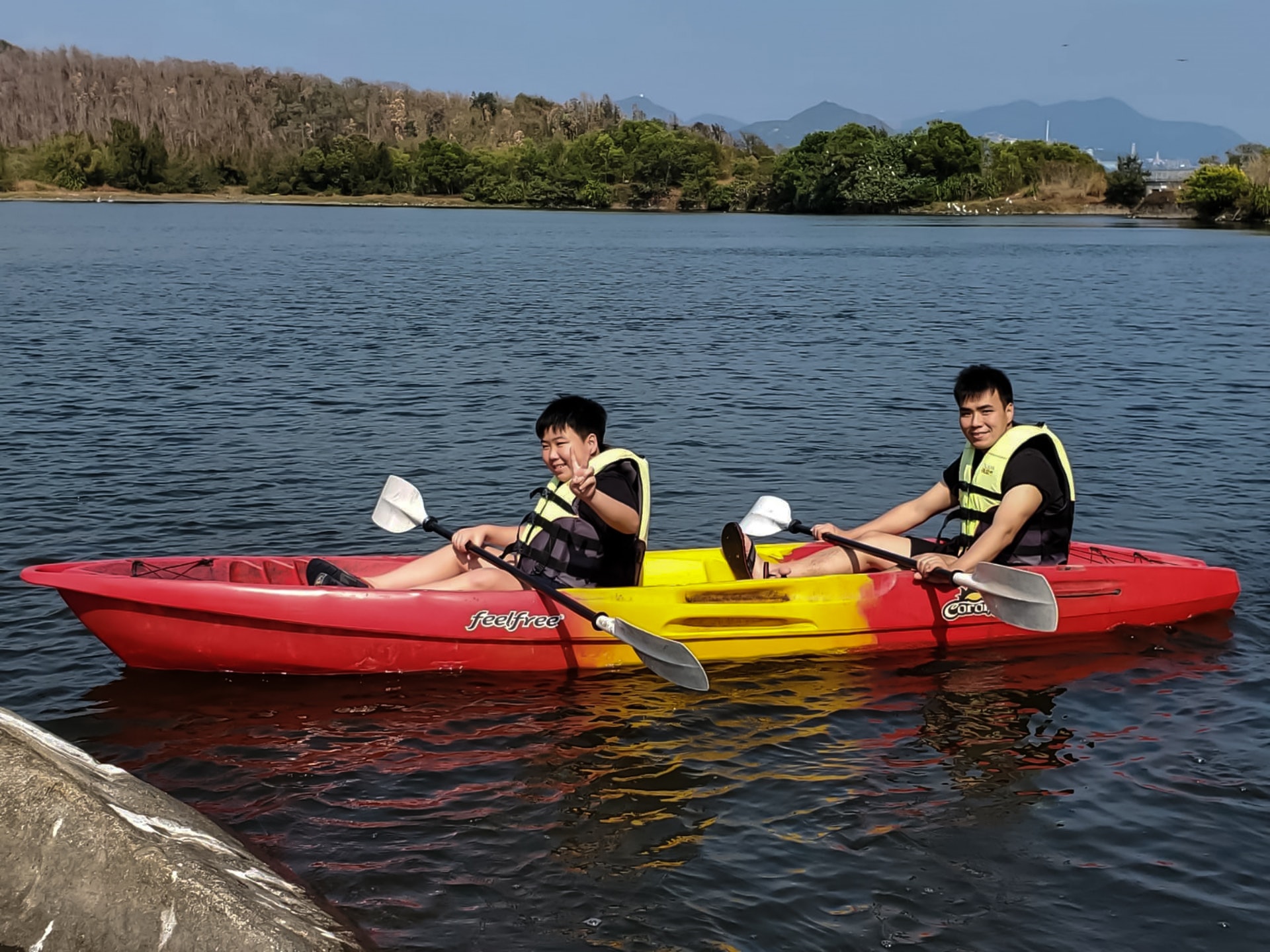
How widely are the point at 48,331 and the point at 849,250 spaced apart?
35073mm

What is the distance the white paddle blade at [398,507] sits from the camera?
7781 millimetres

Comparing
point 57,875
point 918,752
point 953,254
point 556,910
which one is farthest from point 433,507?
point 953,254

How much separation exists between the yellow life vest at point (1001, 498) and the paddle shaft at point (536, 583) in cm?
239

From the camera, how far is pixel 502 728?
6.59 metres

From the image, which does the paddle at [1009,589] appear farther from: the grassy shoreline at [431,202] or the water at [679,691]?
the grassy shoreline at [431,202]

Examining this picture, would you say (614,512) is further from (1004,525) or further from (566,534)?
(1004,525)

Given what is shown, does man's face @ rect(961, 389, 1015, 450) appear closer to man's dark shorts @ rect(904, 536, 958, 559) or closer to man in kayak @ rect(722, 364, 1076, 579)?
man in kayak @ rect(722, 364, 1076, 579)

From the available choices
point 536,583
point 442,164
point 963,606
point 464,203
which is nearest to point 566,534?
point 536,583

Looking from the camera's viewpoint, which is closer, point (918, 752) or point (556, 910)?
point (556, 910)

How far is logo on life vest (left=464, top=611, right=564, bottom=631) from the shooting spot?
23.3 ft

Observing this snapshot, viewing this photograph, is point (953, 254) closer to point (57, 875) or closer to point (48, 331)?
point (48, 331)

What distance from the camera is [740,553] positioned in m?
7.80

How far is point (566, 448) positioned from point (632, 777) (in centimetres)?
178

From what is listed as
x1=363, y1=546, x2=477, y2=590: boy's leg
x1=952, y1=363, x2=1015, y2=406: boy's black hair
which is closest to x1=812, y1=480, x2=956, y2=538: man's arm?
x1=952, y1=363, x2=1015, y2=406: boy's black hair
